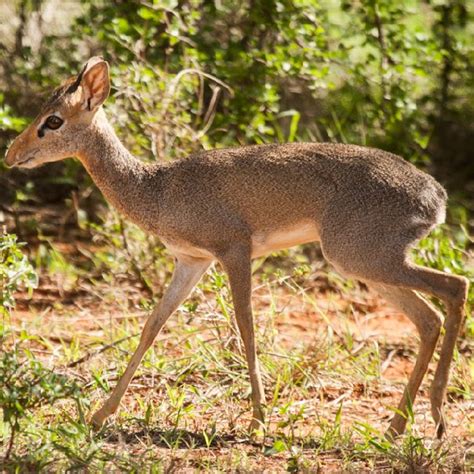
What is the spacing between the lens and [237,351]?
21.0ft

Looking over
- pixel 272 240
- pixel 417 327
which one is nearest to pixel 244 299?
pixel 272 240

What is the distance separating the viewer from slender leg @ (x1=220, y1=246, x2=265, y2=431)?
563 centimetres

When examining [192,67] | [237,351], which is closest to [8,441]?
[237,351]

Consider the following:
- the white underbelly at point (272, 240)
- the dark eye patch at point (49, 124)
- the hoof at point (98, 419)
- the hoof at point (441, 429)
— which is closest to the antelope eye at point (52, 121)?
the dark eye patch at point (49, 124)

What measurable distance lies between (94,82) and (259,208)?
1041mm

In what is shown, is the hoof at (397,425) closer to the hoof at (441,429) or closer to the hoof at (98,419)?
the hoof at (441,429)

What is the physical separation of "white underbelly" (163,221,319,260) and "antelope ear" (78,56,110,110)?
801 millimetres

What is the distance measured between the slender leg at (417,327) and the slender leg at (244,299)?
668mm

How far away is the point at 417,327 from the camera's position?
5.76m

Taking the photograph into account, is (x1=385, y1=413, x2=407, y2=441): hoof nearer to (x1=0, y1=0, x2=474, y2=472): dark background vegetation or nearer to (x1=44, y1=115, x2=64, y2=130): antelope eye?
(x1=0, y1=0, x2=474, y2=472): dark background vegetation

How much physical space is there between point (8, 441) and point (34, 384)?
70cm

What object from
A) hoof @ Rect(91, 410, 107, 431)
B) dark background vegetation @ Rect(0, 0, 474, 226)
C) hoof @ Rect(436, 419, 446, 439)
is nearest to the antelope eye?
dark background vegetation @ Rect(0, 0, 474, 226)

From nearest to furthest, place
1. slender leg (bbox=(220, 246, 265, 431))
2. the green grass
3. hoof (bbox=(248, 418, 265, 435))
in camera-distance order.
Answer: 1. the green grass
2. hoof (bbox=(248, 418, 265, 435))
3. slender leg (bbox=(220, 246, 265, 431))

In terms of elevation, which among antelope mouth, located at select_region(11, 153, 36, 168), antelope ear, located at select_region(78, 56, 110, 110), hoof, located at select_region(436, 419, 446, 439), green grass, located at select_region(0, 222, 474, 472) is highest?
antelope ear, located at select_region(78, 56, 110, 110)
